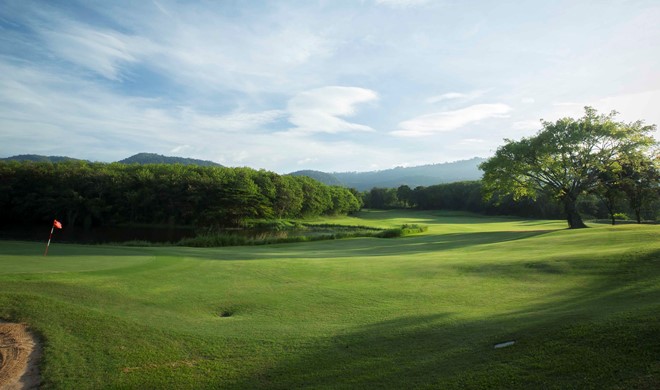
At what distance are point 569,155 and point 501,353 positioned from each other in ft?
114

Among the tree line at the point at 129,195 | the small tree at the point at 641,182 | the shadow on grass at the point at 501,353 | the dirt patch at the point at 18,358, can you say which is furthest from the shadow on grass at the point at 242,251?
the tree line at the point at 129,195

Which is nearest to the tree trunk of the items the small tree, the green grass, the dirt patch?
the small tree

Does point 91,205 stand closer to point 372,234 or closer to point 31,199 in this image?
point 31,199

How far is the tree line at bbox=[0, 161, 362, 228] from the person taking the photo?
62.3 meters

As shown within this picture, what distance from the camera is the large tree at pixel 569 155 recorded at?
32.5 meters

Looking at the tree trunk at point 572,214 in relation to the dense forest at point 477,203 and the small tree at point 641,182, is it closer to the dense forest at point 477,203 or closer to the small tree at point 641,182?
the small tree at point 641,182

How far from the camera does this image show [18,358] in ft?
20.7

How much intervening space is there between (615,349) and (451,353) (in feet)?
6.76

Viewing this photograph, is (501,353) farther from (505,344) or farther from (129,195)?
(129,195)

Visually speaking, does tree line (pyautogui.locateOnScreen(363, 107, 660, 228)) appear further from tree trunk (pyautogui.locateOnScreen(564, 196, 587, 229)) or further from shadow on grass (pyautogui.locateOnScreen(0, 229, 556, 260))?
shadow on grass (pyautogui.locateOnScreen(0, 229, 556, 260))

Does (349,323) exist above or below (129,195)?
below

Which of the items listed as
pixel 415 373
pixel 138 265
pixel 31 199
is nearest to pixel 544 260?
pixel 415 373

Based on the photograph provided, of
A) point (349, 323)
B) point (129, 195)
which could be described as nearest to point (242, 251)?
point (349, 323)

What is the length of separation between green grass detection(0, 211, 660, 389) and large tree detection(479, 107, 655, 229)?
24528 millimetres
